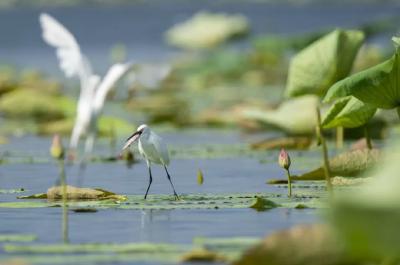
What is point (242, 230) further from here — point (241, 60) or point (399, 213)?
point (241, 60)

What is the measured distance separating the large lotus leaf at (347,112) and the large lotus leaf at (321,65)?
69 cm

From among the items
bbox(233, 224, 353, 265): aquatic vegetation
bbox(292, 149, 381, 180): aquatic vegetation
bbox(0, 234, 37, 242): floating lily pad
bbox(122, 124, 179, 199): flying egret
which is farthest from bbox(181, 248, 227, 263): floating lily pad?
bbox(292, 149, 381, 180): aquatic vegetation

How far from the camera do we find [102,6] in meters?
45.5

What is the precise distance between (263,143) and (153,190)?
6.56 ft

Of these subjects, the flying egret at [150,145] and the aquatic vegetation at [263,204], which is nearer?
the aquatic vegetation at [263,204]

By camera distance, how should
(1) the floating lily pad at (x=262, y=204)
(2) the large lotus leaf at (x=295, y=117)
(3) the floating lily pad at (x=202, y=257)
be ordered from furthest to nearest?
(2) the large lotus leaf at (x=295, y=117)
(1) the floating lily pad at (x=262, y=204)
(3) the floating lily pad at (x=202, y=257)

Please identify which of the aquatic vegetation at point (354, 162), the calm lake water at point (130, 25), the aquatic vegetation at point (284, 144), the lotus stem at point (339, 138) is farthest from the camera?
the calm lake water at point (130, 25)

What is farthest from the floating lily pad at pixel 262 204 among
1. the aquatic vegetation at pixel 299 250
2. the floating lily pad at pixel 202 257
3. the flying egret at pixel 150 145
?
the aquatic vegetation at pixel 299 250

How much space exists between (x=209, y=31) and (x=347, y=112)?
1392 cm

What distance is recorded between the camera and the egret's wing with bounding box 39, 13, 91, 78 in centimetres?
→ 554

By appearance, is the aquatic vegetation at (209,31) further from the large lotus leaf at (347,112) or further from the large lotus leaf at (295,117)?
the large lotus leaf at (347,112)

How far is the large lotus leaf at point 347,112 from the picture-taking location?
16.3ft

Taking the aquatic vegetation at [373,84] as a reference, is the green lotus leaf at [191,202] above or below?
below

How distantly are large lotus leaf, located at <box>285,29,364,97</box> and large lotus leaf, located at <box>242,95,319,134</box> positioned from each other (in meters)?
2.14
